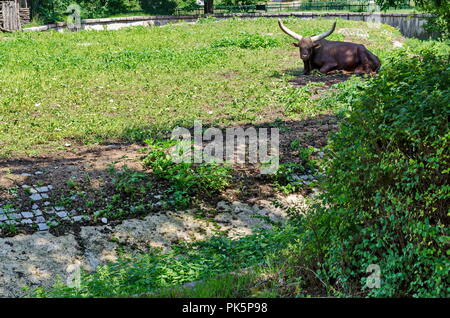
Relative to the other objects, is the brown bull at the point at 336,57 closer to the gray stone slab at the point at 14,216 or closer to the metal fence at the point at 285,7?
the gray stone slab at the point at 14,216

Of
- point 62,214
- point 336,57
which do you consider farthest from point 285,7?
point 62,214

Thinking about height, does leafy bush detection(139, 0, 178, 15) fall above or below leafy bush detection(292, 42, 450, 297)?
above

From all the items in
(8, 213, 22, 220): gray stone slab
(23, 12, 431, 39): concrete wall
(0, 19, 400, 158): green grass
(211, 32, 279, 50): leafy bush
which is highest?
(23, 12, 431, 39): concrete wall

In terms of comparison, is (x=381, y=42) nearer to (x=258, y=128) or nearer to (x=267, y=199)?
(x=258, y=128)

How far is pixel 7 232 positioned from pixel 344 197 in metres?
3.64

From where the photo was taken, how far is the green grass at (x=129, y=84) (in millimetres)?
9914

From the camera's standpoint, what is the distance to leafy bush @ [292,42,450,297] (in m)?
3.87

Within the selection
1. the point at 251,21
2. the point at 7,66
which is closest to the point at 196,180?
the point at 7,66

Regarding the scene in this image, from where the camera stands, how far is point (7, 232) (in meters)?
6.14

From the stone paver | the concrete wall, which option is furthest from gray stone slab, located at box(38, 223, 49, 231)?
the concrete wall

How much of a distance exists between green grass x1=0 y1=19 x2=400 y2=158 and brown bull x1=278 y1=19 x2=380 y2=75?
2.46 ft

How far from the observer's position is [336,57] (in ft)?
49.2

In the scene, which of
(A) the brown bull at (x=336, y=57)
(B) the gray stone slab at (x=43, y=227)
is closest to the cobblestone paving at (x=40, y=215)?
(B) the gray stone slab at (x=43, y=227)

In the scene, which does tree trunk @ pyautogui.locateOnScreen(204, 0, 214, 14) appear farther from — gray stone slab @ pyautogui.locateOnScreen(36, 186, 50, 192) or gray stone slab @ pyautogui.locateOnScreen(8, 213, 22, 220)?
gray stone slab @ pyautogui.locateOnScreen(8, 213, 22, 220)
